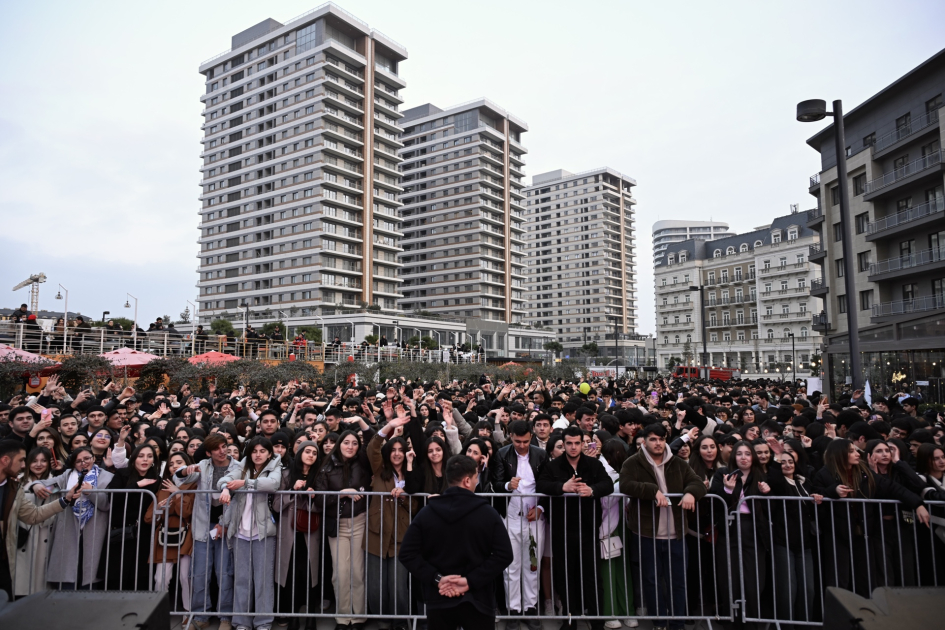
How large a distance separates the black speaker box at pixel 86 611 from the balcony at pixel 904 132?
1543 inches

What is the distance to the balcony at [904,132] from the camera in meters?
31.4

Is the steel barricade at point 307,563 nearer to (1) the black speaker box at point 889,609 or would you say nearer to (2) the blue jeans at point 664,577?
(2) the blue jeans at point 664,577

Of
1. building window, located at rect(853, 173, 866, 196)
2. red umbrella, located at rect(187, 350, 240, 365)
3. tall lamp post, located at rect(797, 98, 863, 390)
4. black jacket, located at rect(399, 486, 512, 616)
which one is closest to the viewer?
black jacket, located at rect(399, 486, 512, 616)

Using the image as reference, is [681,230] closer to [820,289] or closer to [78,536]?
[820,289]

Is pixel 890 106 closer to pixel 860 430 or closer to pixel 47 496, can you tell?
pixel 860 430

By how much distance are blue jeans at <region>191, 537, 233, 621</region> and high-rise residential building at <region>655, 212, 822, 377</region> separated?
65.4 metres

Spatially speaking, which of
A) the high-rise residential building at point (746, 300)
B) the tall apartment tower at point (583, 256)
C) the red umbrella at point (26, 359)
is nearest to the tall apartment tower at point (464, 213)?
the high-rise residential building at point (746, 300)

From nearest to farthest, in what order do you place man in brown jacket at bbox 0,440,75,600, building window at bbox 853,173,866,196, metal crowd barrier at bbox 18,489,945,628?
man in brown jacket at bbox 0,440,75,600 → metal crowd barrier at bbox 18,489,945,628 → building window at bbox 853,173,866,196

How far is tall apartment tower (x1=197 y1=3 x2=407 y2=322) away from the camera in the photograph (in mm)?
70125

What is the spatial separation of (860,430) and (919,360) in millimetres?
15783

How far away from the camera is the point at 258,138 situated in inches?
2968

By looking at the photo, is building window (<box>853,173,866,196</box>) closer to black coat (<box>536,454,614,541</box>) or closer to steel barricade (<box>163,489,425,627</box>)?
black coat (<box>536,454,614,541</box>)

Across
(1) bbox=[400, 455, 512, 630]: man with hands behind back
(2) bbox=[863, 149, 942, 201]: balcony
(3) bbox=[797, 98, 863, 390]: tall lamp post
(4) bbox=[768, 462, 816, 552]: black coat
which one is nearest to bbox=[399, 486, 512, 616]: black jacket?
(1) bbox=[400, 455, 512, 630]: man with hands behind back

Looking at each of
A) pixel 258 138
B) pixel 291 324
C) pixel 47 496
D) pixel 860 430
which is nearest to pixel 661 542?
pixel 860 430
